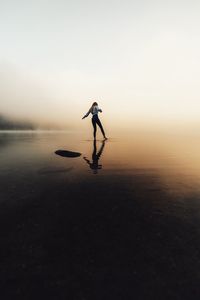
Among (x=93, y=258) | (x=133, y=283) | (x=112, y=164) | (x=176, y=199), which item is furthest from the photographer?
(x=112, y=164)

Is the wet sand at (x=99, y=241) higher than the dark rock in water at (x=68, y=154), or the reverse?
the wet sand at (x=99, y=241)

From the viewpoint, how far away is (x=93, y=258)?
10.9 feet

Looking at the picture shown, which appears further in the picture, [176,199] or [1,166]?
[1,166]

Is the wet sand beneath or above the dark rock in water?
above

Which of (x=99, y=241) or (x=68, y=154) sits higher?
(x=99, y=241)

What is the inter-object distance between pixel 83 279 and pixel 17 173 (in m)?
6.68

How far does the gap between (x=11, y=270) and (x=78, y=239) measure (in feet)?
3.60

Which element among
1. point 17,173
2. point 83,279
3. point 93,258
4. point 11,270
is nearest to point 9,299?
point 11,270

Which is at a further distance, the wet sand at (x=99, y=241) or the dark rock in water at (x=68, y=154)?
the dark rock in water at (x=68, y=154)

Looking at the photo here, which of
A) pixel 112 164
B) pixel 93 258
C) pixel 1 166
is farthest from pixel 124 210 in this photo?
pixel 1 166

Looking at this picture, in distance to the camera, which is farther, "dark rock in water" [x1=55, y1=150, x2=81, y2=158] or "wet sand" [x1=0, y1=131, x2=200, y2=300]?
"dark rock in water" [x1=55, y1=150, x2=81, y2=158]

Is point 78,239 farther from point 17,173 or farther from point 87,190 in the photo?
point 17,173

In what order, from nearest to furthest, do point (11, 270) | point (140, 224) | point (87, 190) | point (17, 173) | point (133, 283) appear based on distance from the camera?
point (133, 283) → point (11, 270) → point (140, 224) → point (87, 190) → point (17, 173)

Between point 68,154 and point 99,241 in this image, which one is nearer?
point 99,241
